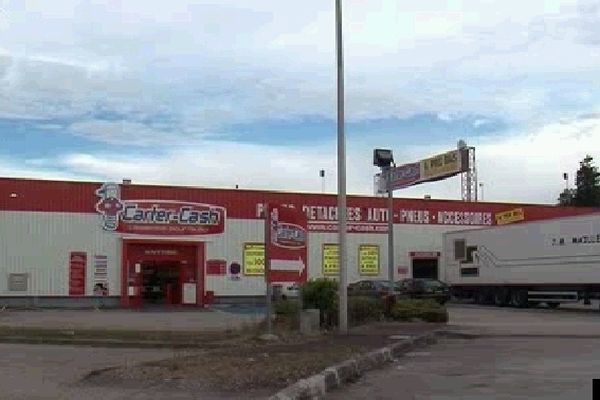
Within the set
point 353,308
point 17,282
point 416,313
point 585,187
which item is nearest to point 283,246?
point 353,308

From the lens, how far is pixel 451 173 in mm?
38906

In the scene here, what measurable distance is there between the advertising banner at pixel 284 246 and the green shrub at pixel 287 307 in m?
2.01

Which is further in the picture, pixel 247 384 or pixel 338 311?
pixel 338 311

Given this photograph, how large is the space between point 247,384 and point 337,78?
11.9m

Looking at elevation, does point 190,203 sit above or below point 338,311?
above

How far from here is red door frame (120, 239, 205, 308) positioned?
4325 centimetres

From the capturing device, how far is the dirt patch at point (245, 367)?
39.3 ft

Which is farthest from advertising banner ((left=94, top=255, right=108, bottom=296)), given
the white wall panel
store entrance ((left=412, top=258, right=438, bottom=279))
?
store entrance ((left=412, top=258, right=438, bottom=279))

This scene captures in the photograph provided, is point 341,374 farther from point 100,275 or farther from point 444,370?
point 100,275

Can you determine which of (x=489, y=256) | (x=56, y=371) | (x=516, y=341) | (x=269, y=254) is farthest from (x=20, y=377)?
(x=489, y=256)

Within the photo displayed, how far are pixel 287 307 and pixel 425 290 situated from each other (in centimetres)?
1877

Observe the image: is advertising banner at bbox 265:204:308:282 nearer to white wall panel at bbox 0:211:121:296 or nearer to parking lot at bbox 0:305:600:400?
parking lot at bbox 0:305:600:400

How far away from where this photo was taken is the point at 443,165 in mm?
39312

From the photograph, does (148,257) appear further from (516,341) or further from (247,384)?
(247,384)
